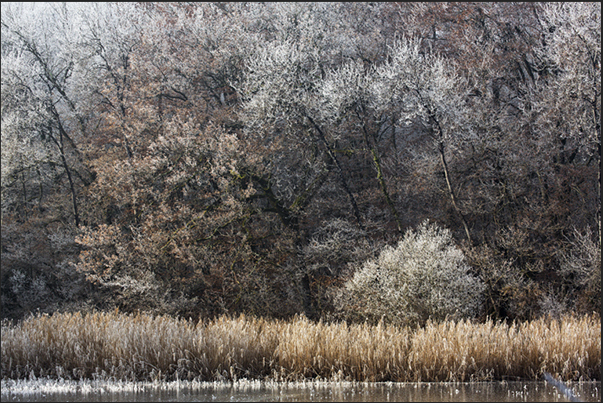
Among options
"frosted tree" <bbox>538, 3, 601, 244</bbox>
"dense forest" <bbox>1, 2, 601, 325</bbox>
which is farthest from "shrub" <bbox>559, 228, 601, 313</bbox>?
"frosted tree" <bbox>538, 3, 601, 244</bbox>

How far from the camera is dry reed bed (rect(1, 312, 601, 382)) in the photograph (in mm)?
9086

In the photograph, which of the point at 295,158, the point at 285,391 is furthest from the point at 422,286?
the point at 295,158

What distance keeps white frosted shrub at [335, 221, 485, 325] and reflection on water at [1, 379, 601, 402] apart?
4.83m

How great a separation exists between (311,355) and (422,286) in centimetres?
521

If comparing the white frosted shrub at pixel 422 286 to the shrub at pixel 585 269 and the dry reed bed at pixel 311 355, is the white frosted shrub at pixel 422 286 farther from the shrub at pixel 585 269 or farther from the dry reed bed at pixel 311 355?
the shrub at pixel 585 269

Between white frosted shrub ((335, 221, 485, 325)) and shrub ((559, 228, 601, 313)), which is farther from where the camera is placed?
shrub ((559, 228, 601, 313))

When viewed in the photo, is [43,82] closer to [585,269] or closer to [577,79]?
[577,79]

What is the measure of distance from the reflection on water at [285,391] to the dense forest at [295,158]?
18.9 feet

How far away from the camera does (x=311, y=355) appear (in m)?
9.41

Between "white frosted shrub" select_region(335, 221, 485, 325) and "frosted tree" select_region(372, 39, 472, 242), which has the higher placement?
"frosted tree" select_region(372, 39, 472, 242)

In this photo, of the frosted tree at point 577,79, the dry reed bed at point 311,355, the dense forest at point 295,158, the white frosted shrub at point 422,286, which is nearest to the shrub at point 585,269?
the dense forest at point 295,158

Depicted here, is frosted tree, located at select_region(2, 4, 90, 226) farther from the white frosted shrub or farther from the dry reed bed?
the dry reed bed

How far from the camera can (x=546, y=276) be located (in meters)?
18.6

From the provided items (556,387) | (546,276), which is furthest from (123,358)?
(546,276)
